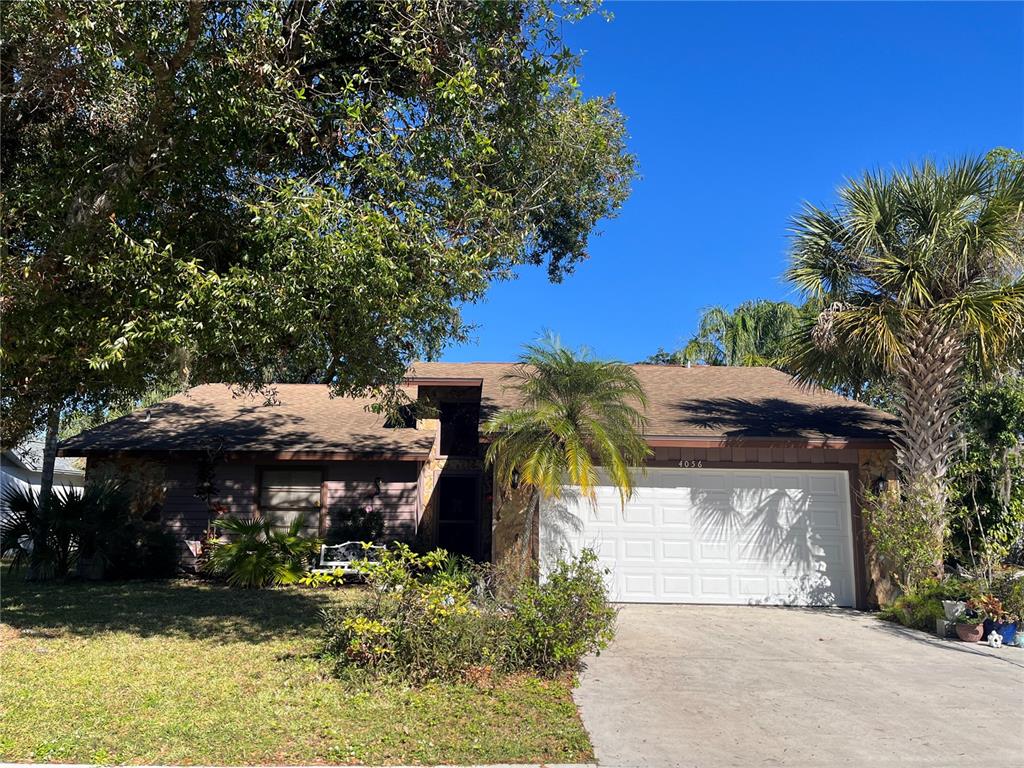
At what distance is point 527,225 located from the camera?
31.5ft

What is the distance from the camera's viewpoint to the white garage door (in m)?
12.1

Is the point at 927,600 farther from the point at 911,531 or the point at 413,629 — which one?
the point at 413,629

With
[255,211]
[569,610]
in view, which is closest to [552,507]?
[569,610]

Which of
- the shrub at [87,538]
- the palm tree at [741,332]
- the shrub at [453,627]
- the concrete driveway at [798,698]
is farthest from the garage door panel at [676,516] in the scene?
the palm tree at [741,332]

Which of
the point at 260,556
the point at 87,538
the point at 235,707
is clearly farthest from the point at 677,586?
the point at 87,538

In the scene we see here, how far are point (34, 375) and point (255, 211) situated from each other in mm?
4428

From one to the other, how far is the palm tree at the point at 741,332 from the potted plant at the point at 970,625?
57.3ft

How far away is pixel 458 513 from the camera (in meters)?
17.2

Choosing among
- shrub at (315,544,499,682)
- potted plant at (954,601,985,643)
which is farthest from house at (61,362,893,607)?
shrub at (315,544,499,682)

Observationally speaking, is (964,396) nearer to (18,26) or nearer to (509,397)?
(509,397)

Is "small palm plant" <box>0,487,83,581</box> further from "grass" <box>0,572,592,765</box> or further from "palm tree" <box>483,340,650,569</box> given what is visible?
"palm tree" <box>483,340,650,569</box>

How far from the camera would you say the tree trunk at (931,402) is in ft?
36.2

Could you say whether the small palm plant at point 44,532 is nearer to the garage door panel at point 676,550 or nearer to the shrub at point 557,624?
the shrub at point 557,624

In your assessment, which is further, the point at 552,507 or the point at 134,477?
the point at 134,477
